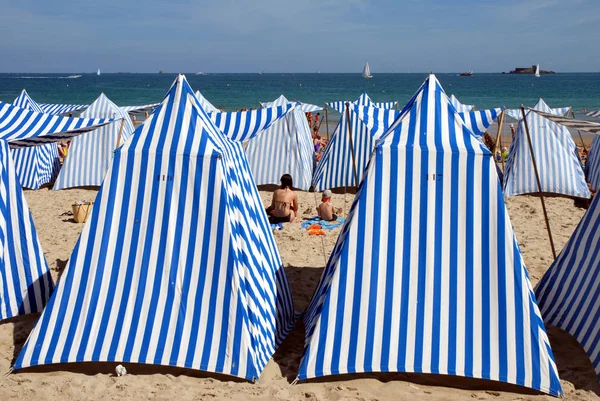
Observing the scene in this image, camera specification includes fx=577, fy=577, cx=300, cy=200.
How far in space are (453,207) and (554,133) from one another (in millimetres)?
6947

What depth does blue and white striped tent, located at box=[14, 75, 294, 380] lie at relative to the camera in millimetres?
3988

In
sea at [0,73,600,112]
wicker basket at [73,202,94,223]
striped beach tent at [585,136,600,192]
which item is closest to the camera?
wicker basket at [73,202,94,223]

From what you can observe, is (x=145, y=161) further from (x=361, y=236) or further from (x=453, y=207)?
(x=453, y=207)

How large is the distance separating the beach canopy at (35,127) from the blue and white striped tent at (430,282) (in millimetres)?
2992

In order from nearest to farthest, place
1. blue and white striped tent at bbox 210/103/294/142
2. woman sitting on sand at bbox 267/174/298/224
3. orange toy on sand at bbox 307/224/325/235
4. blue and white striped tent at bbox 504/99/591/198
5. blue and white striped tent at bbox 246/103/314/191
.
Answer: blue and white striped tent at bbox 210/103/294/142
orange toy on sand at bbox 307/224/325/235
woman sitting on sand at bbox 267/174/298/224
blue and white striped tent at bbox 504/99/591/198
blue and white striped tent at bbox 246/103/314/191

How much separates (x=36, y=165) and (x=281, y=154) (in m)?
4.70

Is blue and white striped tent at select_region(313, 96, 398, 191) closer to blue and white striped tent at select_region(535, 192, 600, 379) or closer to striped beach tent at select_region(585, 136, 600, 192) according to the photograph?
striped beach tent at select_region(585, 136, 600, 192)

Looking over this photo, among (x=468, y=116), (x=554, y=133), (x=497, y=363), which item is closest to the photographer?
(x=497, y=363)

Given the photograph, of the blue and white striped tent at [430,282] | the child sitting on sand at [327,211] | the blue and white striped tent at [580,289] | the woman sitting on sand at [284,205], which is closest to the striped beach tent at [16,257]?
the blue and white striped tent at [430,282]

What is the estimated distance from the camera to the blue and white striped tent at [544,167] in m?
9.80

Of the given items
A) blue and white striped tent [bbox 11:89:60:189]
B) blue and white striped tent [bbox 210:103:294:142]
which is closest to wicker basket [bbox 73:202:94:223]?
blue and white striped tent [bbox 210:103:294:142]

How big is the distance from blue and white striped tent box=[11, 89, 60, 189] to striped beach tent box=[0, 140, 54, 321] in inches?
239

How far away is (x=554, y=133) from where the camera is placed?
32.7 ft

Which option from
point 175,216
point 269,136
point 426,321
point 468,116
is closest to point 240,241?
point 175,216
